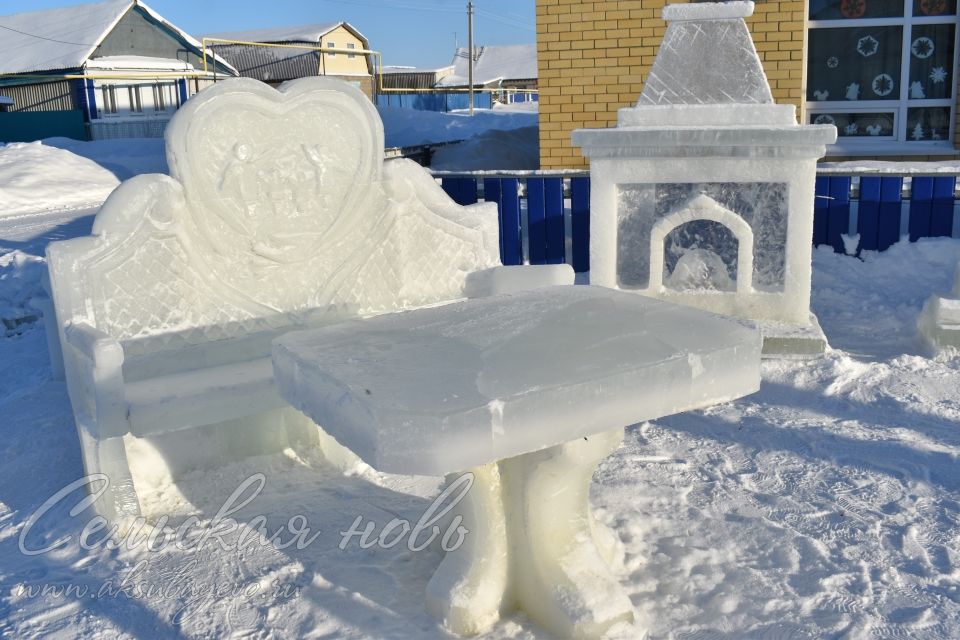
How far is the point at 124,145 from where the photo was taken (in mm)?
18656

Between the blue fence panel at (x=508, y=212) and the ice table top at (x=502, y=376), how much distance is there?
181 inches

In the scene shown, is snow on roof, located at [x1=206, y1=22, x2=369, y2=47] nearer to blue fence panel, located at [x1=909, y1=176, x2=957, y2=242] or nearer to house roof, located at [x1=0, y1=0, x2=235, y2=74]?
house roof, located at [x1=0, y1=0, x2=235, y2=74]

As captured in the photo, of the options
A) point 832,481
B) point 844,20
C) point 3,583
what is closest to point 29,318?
point 3,583

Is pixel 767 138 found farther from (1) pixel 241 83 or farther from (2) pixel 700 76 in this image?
(1) pixel 241 83

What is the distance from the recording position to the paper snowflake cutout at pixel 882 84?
30.1 ft

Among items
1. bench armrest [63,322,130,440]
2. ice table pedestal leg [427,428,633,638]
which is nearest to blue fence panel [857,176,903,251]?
ice table pedestal leg [427,428,633,638]

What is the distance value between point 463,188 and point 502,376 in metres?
5.56

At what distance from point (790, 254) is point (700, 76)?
1.19m

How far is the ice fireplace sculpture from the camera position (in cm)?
507

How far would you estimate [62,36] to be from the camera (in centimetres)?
2742

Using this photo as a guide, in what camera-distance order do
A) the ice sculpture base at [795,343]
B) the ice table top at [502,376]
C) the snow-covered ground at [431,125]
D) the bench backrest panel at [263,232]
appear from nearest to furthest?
the ice table top at [502,376] → the bench backrest panel at [263,232] → the ice sculpture base at [795,343] → the snow-covered ground at [431,125]

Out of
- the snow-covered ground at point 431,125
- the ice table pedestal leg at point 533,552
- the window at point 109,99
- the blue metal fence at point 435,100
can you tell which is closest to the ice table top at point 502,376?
the ice table pedestal leg at point 533,552

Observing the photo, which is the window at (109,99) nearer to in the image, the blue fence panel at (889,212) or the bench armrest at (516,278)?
the blue fence panel at (889,212)

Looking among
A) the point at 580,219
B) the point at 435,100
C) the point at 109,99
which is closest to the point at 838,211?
the point at 580,219
